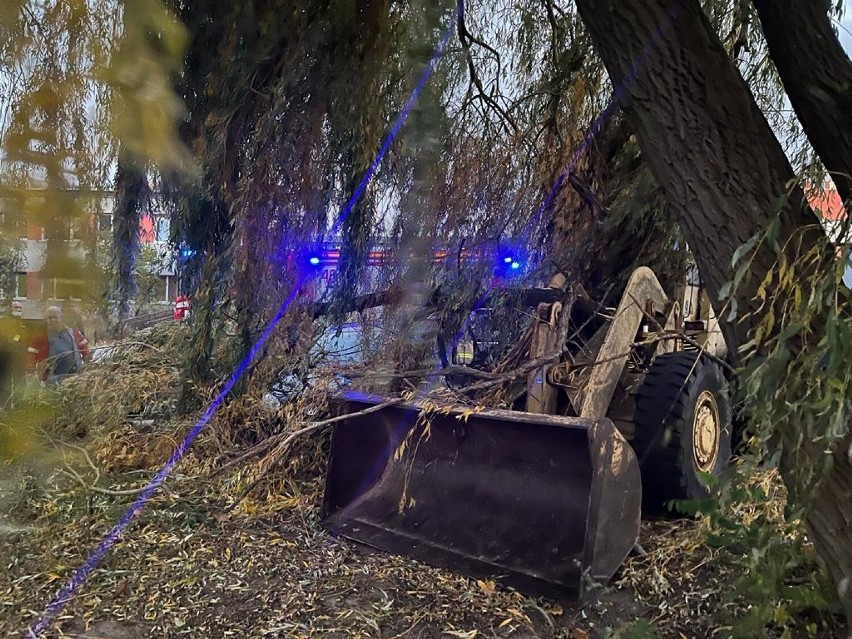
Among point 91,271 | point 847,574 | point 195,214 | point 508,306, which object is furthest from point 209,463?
point 91,271

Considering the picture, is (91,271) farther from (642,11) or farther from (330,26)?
(330,26)

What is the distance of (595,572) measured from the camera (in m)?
3.09

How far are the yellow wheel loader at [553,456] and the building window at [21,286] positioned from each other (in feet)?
8.78

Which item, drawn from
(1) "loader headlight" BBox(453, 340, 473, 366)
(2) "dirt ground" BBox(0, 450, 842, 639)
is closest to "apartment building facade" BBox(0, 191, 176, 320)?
(2) "dirt ground" BBox(0, 450, 842, 639)

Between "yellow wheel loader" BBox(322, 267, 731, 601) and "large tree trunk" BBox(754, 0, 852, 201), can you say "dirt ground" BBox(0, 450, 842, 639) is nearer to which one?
"yellow wheel loader" BBox(322, 267, 731, 601)

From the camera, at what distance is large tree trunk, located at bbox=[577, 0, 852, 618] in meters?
2.07

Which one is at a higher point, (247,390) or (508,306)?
(508,306)

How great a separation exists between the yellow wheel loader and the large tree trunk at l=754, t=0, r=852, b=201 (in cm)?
148

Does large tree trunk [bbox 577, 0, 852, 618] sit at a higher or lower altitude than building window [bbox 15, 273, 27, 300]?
higher

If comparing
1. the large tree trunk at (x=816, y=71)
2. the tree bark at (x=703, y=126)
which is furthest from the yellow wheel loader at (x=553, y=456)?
the large tree trunk at (x=816, y=71)

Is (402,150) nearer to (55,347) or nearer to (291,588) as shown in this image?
(291,588)

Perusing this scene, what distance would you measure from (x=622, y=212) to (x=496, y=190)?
3.18ft

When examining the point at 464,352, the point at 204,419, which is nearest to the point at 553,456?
the point at 464,352

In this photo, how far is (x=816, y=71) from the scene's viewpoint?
7.23 ft
